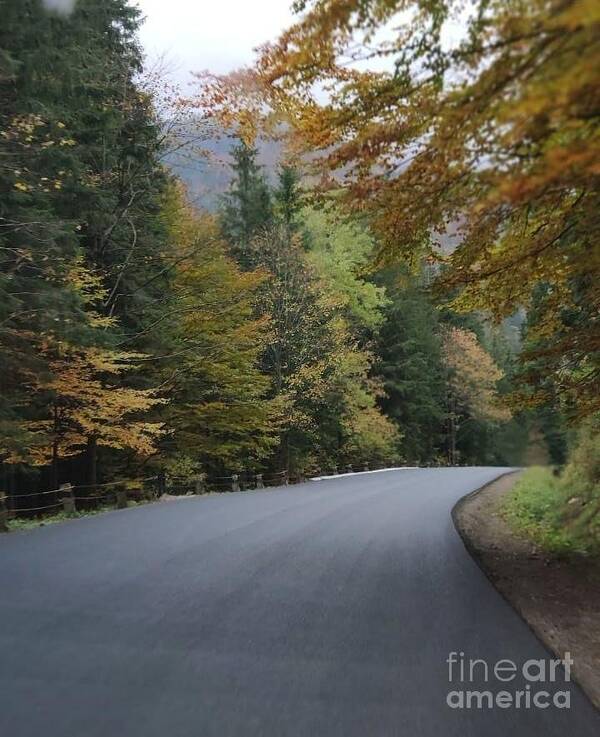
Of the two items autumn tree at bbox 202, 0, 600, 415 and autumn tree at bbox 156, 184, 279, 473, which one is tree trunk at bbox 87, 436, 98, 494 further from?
autumn tree at bbox 202, 0, 600, 415

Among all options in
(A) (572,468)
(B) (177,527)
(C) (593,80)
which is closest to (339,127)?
(C) (593,80)

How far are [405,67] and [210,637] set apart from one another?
4520 mm

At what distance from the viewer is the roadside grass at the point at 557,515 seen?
9547 millimetres

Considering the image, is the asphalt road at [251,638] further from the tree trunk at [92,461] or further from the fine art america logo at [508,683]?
the tree trunk at [92,461]

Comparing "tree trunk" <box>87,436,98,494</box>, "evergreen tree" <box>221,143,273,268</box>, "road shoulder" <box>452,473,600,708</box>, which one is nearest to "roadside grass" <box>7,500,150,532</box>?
"tree trunk" <box>87,436,98,494</box>

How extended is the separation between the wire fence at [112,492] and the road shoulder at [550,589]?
827 cm

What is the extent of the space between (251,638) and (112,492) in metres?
13.4

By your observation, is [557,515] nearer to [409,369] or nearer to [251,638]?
[251,638]

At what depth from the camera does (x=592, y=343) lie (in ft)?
22.1

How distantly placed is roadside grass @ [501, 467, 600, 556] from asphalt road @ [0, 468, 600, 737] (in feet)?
5.92

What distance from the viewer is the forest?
151 inches

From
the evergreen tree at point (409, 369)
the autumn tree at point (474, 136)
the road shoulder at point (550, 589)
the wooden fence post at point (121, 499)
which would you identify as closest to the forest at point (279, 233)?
the autumn tree at point (474, 136)

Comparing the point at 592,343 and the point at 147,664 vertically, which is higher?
the point at 592,343

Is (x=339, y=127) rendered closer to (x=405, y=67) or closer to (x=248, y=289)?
(x=405, y=67)
